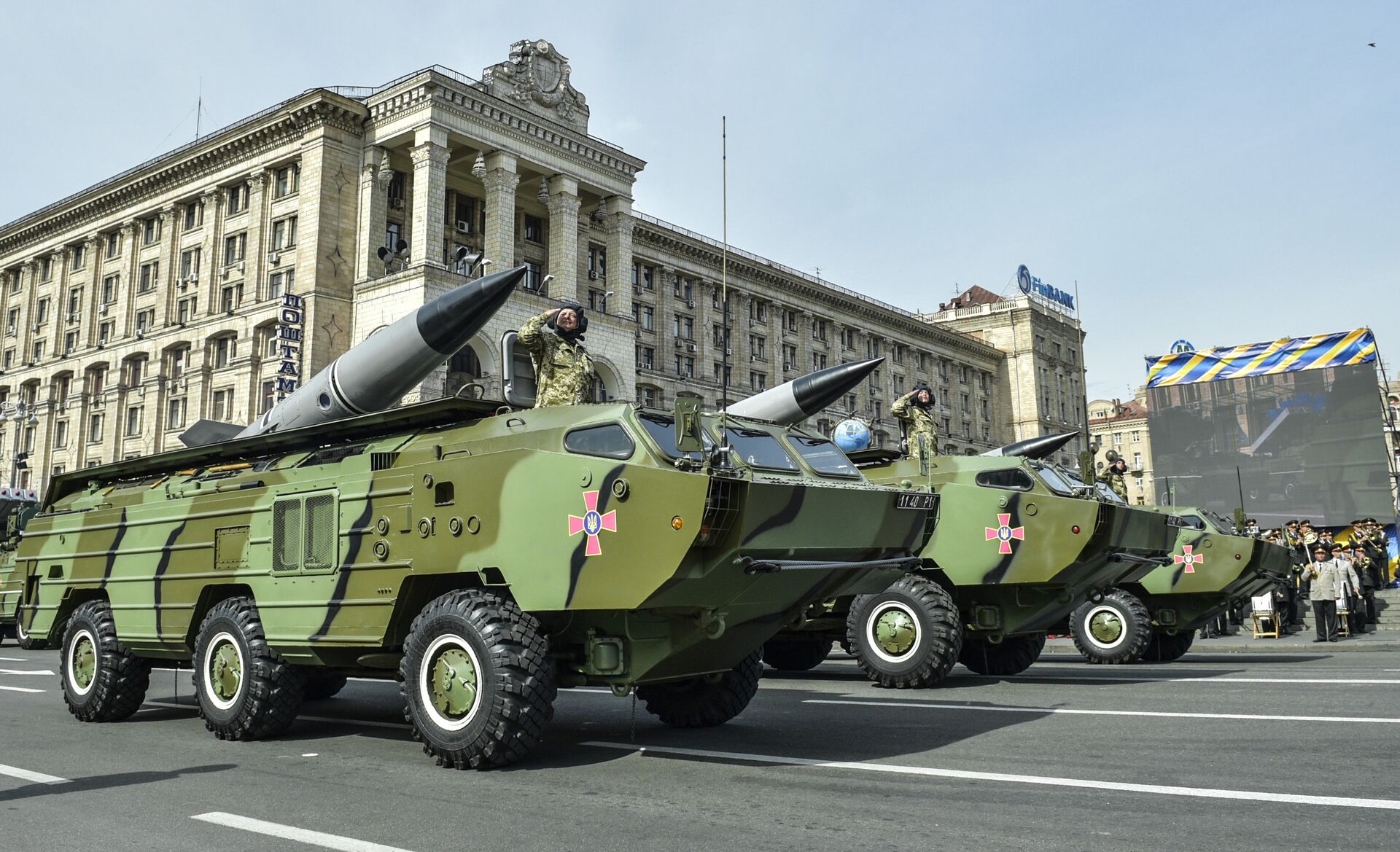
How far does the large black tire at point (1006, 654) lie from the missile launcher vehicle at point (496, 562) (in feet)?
16.9

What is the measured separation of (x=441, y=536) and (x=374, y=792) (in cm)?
173

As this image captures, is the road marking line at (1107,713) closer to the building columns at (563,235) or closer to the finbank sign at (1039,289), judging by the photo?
the building columns at (563,235)

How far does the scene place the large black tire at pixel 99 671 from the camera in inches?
376

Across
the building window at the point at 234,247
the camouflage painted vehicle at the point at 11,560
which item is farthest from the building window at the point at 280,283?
the camouflage painted vehicle at the point at 11,560

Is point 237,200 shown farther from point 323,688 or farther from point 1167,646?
point 1167,646

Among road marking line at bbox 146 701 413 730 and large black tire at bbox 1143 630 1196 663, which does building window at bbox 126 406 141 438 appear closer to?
road marking line at bbox 146 701 413 730

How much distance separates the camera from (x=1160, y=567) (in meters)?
14.6

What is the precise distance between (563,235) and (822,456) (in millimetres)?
38003

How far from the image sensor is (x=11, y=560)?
72.7ft

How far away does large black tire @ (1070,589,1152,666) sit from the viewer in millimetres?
13758

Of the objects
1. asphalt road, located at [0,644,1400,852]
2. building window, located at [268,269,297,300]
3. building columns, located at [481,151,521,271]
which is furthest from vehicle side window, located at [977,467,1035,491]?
building window, located at [268,269,297,300]

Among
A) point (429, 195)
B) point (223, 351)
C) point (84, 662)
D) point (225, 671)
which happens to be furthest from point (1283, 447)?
point (223, 351)

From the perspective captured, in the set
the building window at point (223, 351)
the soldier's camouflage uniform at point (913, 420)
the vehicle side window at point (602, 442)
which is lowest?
the vehicle side window at point (602, 442)

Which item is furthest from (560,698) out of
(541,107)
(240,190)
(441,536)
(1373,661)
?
(240,190)
